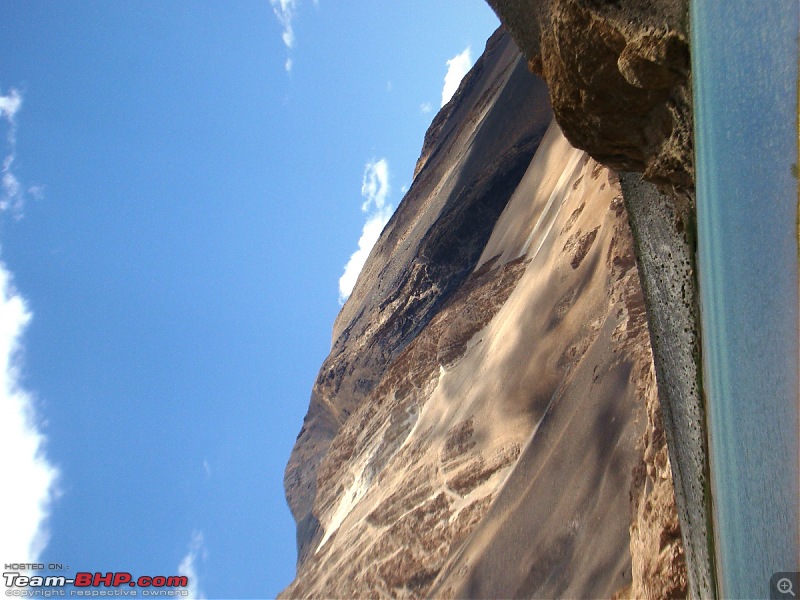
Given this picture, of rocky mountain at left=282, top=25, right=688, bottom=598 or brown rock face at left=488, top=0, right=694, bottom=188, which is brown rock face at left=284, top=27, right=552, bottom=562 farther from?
brown rock face at left=488, top=0, right=694, bottom=188

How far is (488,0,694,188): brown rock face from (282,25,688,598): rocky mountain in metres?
0.11

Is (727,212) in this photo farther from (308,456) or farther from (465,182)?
(308,456)

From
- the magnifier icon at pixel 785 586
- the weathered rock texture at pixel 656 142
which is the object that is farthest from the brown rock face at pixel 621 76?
the magnifier icon at pixel 785 586

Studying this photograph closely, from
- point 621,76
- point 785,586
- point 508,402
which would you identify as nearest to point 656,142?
point 621,76

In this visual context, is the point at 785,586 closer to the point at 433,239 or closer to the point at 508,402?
the point at 508,402

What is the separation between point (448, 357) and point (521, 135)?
779 centimetres

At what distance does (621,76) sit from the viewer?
2664mm

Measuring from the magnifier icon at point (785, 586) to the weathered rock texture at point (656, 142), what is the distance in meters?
0.64

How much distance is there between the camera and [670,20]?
222 cm

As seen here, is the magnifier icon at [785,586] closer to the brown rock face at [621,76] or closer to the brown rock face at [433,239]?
the brown rock face at [621,76]

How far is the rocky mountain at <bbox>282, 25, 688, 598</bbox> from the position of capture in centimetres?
705

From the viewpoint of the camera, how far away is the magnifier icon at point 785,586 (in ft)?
5.72

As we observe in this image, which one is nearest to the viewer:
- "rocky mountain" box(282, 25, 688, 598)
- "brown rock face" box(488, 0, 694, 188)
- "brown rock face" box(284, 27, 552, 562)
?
"brown rock face" box(488, 0, 694, 188)

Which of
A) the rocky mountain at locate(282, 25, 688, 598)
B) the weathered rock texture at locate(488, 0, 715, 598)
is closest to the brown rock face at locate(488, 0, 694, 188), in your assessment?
the weathered rock texture at locate(488, 0, 715, 598)
